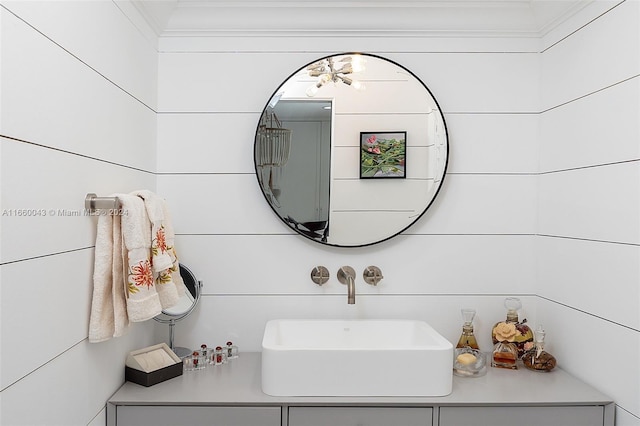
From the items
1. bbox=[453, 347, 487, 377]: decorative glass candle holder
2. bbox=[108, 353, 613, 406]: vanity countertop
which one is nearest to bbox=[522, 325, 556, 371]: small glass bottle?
bbox=[108, 353, 613, 406]: vanity countertop

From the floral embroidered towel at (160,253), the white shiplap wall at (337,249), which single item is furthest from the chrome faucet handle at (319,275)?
the floral embroidered towel at (160,253)

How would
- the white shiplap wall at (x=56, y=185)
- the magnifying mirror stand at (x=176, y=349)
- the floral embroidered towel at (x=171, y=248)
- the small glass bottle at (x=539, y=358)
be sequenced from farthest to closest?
the magnifying mirror stand at (x=176, y=349) < the small glass bottle at (x=539, y=358) < the floral embroidered towel at (x=171, y=248) < the white shiplap wall at (x=56, y=185)

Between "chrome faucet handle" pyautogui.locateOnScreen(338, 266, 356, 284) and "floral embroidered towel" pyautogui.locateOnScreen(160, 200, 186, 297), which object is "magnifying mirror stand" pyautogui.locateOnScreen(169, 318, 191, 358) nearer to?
"floral embroidered towel" pyautogui.locateOnScreen(160, 200, 186, 297)

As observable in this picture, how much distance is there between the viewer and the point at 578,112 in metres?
1.55

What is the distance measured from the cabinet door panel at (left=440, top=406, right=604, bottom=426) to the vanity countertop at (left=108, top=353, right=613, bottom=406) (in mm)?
23

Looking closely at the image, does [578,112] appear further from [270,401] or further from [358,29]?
[270,401]

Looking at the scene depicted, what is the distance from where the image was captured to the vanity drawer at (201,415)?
1.34 meters

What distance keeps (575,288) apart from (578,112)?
0.56m

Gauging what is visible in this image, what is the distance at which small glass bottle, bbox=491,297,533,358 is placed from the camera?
165cm

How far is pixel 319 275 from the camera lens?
69.3 inches

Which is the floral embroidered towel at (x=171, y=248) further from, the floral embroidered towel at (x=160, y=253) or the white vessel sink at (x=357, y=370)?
the white vessel sink at (x=357, y=370)

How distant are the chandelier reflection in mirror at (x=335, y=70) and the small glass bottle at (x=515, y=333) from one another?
96 centimetres

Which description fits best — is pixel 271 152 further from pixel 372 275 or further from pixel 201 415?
pixel 201 415

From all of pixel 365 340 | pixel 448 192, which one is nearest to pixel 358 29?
pixel 448 192
